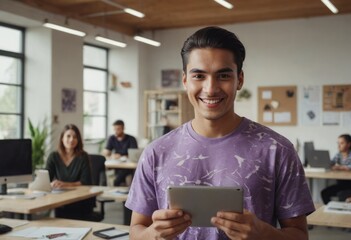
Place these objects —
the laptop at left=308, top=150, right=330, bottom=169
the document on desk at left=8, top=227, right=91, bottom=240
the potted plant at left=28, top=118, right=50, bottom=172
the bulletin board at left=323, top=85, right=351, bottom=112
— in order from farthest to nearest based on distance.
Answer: the bulletin board at left=323, top=85, right=351, bottom=112, the potted plant at left=28, top=118, right=50, bottom=172, the laptop at left=308, top=150, right=330, bottom=169, the document on desk at left=8, top=227, right=91, bottom=240

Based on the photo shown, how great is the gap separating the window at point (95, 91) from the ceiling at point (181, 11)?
2.59ft

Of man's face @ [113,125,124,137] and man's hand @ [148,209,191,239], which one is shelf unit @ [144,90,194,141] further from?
man's hand @ [148,209,191,239]

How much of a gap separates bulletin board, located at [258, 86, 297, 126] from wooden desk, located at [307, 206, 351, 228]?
5132mm

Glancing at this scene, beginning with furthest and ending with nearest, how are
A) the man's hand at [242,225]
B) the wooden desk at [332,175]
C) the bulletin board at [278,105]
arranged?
the bulletin board at [278,105]
the wooden desk at [332,175]
the man's hand at [242,225]

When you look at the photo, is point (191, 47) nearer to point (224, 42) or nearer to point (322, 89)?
point (224, 42)

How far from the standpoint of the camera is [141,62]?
9.62 m

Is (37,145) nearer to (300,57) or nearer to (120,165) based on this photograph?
(120,165)

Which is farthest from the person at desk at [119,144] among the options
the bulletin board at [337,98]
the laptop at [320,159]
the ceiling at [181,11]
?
the bulletin board at [337,98]

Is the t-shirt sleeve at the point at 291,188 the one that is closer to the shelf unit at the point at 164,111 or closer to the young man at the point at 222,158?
the young man at the point at 222,158

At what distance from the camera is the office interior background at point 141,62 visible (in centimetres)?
740

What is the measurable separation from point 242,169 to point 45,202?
105 inches

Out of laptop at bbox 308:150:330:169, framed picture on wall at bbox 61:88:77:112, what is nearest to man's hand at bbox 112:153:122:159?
framed picture on wall at bbox 61:88:77:112

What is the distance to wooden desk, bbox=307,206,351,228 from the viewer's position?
10.3 ft

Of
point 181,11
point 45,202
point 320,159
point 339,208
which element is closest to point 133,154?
point 181,11
